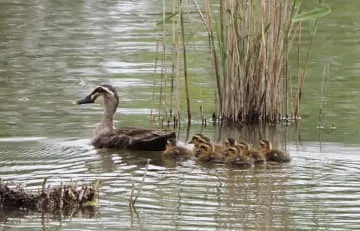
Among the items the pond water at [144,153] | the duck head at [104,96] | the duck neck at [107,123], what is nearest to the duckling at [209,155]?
the pond water at [144,153]

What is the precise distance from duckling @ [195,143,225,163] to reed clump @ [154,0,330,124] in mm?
1764

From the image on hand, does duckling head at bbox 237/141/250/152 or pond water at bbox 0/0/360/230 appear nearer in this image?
pond water at bbox 0/0/360/230

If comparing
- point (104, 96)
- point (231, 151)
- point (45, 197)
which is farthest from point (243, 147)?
point (45, 197)

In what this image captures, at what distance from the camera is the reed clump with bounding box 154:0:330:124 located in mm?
12633

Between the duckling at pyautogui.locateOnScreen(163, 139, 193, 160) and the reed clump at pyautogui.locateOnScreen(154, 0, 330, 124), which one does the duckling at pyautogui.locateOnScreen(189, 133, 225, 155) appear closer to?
the duckling at pyautogui.locateOnScreen(163, 139, 193, 160)

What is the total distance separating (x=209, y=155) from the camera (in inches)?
432

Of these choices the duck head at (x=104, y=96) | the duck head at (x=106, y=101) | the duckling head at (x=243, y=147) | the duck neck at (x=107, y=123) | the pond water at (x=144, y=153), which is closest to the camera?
the pond water at (x=144, y=153)

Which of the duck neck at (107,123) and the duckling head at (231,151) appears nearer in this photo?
the duckling head at (231,151)

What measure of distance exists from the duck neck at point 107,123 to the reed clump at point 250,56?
29.2 inches

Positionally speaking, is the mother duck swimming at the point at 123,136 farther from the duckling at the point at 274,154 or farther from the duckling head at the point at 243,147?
the duckling at the point at 274,154

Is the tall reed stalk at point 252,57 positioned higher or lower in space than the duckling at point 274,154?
higher

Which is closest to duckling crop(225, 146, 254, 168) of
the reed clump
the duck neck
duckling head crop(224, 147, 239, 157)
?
duckling head crop(224, 147, 239, 157)

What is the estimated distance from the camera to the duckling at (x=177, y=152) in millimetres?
11188

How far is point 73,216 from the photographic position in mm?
8781
